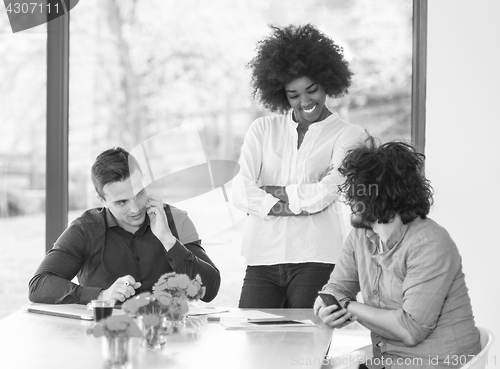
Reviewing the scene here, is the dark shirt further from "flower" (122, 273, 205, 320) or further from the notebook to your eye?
"flower" (122, 273, 205, 320)

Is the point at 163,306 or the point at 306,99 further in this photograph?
the point at 306,99

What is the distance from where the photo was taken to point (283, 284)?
2.64 meters

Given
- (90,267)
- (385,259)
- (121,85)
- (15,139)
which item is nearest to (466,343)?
(385,259)

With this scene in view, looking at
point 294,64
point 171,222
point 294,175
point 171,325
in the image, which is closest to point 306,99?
point 294,64

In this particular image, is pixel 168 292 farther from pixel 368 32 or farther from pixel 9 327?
pixel 368 32

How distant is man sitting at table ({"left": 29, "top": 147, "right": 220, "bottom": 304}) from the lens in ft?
8.27

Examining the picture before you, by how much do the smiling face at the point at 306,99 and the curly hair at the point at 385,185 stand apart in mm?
804

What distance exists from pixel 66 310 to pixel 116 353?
80 centimetres

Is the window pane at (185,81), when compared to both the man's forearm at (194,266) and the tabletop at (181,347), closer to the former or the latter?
Result: the man's forearm at (194,266)

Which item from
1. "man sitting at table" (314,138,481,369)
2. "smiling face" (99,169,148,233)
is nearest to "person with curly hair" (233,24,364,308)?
"smiling face" (99,169,148,233)

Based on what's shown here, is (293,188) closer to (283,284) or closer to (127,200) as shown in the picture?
(283,284)

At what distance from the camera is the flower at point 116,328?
1409 mm

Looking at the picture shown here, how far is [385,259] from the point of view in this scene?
80.2 inches

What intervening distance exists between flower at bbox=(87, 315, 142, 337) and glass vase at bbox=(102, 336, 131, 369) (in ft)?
0.10
